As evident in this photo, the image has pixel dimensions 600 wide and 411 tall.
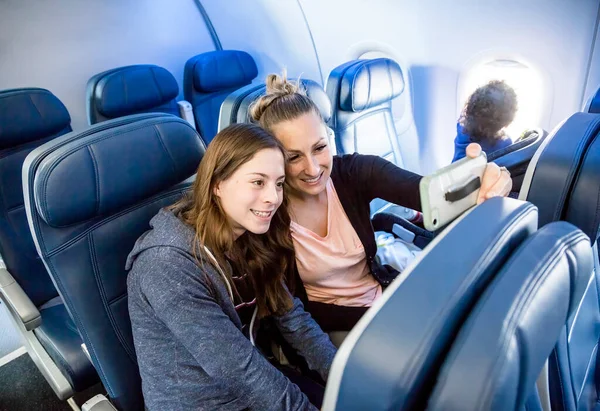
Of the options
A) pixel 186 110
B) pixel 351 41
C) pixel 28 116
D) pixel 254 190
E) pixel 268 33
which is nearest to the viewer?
pixel 254 190

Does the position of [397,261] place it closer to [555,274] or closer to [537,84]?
[555,274]

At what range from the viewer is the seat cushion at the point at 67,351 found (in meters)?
1.42

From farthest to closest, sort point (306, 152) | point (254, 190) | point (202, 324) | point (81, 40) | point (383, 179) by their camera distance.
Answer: point (81, 40), point (383, 179), point (306, 152), point (254, 190), point (202, 324)

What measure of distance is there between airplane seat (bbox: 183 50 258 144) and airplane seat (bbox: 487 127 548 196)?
2.32 meters

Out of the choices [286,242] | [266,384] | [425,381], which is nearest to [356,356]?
[425,381]

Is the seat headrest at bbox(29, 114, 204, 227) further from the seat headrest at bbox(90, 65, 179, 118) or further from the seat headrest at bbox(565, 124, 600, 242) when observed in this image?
the seat headrest at bbox(90, 65, 179, 118)

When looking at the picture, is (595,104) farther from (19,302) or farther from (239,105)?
(19,302)

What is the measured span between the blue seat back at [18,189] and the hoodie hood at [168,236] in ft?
3.06

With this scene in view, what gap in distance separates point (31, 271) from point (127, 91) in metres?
1.46

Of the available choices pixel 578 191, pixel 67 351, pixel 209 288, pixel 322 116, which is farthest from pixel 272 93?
pixel 67 351

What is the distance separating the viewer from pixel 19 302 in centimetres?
145

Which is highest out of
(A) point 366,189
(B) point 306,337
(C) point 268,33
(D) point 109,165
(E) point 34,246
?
(C) point 268,33

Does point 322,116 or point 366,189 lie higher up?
point 322,116

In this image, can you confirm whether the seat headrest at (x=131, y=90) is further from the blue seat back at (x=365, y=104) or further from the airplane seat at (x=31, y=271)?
the blue seat back at (x=365, y=104)
